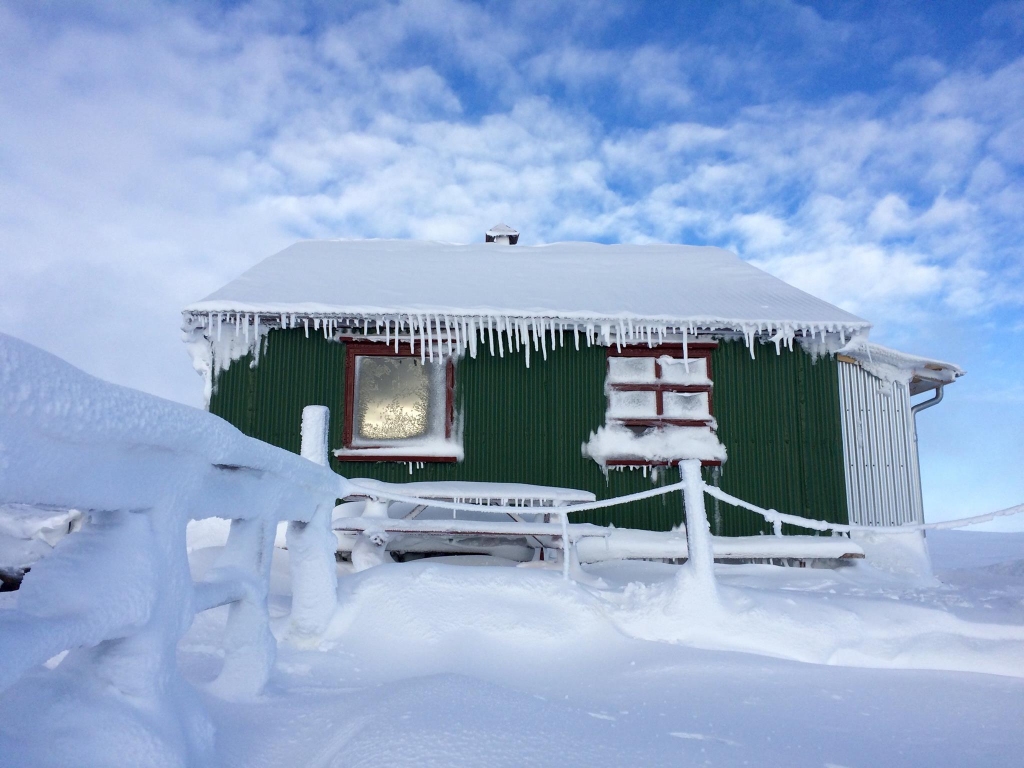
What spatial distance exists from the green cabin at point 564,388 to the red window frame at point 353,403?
0.06 feet

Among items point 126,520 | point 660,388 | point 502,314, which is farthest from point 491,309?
point 126,520

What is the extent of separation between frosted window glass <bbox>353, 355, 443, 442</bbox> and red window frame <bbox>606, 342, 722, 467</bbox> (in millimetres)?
2372

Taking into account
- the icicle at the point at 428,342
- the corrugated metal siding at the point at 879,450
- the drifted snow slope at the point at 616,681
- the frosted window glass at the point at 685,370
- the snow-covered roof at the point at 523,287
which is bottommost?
the drifted snow slope at the point at 616,681

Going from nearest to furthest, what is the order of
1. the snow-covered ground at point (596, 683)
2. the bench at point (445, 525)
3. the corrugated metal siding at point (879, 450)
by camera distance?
the snow-covered ground at point (596, 683), the bench at point (445, 525), the corrugated metal siding at point (879, 450)

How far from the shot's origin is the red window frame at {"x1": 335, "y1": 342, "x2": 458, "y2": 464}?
8.15m

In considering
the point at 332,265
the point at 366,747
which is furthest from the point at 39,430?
the point at 332,265

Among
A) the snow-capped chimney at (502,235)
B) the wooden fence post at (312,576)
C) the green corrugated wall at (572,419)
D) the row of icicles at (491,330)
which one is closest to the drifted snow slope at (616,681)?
the wooden fence post at (312,576)

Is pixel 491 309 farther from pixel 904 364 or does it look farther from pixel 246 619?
pixel 904 364

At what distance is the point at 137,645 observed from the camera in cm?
184

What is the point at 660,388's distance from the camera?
8.54m

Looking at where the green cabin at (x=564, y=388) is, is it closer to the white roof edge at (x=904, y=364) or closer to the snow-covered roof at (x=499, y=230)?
the white roof edge at (x=904, y=364)

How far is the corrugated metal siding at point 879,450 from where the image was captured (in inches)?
363

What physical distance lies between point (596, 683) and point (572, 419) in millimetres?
5252

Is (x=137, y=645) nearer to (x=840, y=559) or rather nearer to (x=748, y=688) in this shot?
(x=748, y=688)
